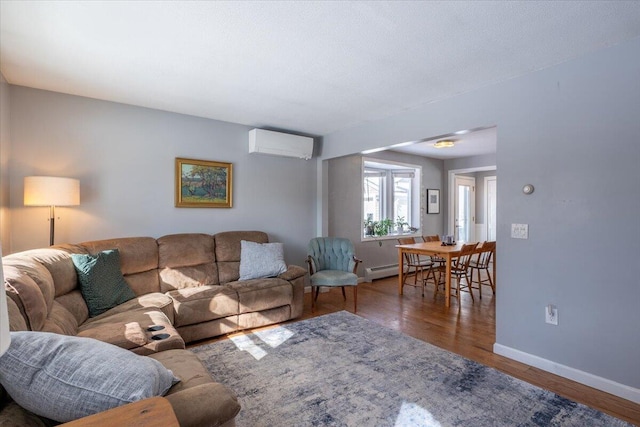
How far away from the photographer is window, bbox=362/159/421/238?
20.8 ft

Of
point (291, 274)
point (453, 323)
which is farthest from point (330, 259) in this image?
point (453, 323)

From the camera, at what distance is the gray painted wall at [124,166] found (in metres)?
2.99

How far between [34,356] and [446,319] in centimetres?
370

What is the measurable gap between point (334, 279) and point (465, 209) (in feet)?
17.4

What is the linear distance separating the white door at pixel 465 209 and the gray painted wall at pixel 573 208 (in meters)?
4.99

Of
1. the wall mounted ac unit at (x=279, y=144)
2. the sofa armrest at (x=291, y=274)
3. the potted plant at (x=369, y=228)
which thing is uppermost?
the wall mounted ac unit at (x=279, y=144)

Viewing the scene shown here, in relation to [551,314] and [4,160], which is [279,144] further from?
[551,314]

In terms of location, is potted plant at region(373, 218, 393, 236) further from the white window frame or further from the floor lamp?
the floor lamp

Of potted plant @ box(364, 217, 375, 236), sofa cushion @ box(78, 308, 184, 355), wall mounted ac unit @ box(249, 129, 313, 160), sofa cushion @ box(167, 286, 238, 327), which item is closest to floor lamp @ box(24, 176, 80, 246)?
sofa cushion @ box(78, 308, 184, 355)

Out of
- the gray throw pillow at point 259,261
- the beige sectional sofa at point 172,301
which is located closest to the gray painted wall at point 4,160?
the beige sectional sofa at point 172,301

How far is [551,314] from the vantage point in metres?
2.52

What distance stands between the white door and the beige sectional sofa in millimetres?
5321

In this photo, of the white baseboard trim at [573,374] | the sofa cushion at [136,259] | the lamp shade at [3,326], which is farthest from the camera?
the sofa cushion at [136,259]

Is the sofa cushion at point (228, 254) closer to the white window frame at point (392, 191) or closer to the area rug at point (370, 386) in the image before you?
the area rug at point (370, 386)
